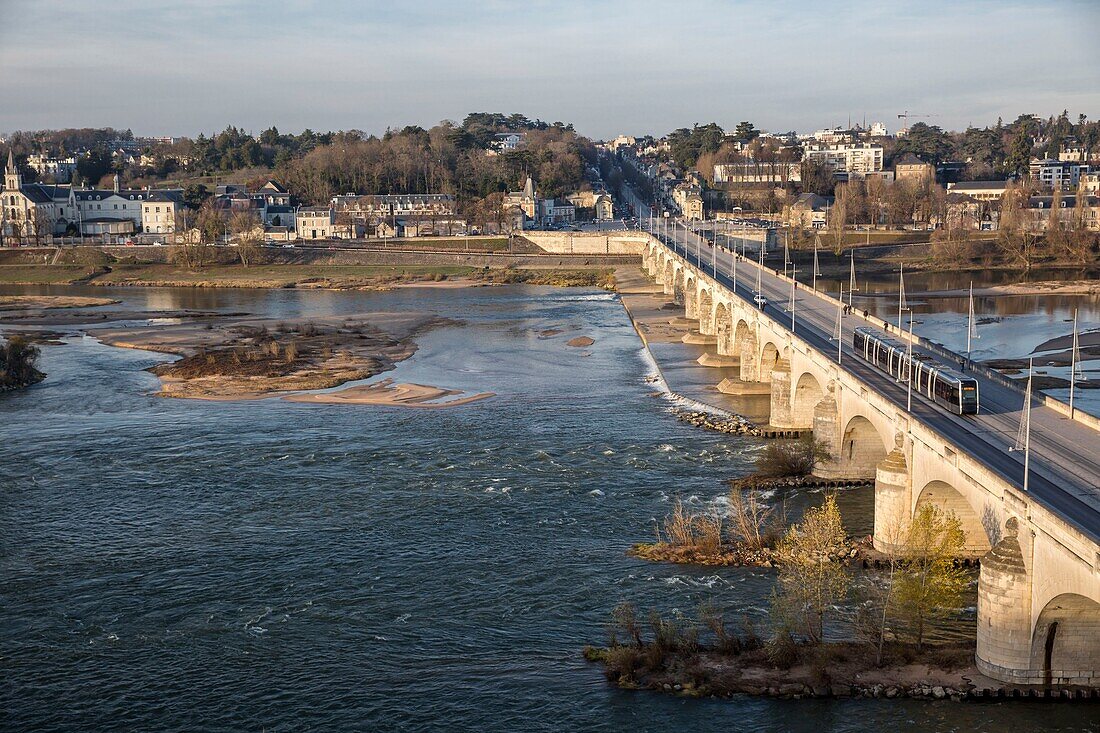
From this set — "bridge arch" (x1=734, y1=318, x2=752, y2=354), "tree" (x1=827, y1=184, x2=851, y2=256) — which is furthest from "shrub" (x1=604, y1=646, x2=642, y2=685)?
"tree" (x1=827, y1=184, x2=851, y2=256)

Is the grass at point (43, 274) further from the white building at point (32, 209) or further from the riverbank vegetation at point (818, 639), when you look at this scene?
the riverbank vegetation at point (818, 639)

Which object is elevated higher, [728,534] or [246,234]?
[246,234]

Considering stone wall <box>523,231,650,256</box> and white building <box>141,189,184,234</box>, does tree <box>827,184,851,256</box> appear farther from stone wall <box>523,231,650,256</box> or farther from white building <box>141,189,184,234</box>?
white building <box>141,189,184,234</box>

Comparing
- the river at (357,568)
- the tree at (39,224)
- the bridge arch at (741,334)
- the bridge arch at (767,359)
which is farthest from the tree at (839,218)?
the tree at (39,224)

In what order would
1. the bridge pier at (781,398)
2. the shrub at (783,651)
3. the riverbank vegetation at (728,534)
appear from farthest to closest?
the bridge pier at (781,398) < the riverbank vegetation at (728,534) < the shrub at (783,651)

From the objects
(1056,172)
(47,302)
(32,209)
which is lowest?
(47,302)

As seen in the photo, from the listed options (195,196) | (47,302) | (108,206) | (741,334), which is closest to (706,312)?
(741,334)

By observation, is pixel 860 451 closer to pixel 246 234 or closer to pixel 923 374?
pixel 923 374
